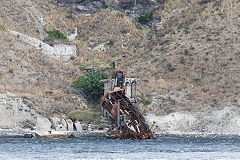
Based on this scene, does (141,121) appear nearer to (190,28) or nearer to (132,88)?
(132,88)

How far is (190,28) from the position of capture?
4294 inches

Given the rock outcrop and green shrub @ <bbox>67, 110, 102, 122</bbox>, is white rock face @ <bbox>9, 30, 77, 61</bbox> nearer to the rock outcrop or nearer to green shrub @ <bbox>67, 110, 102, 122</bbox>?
the rock outcrop

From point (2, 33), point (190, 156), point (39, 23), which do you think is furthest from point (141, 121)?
point (39, 23)

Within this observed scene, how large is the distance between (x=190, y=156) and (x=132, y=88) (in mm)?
30965

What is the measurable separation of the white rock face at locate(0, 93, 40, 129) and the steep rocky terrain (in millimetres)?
2188

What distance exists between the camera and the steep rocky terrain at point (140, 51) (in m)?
90.1

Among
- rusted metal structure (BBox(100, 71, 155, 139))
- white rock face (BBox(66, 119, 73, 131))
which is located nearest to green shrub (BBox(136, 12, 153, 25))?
rusted metal structure (BBox(100, 71, 155, 139))

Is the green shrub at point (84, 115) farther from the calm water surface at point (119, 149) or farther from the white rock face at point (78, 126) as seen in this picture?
the calm water surface at point (119, 149)

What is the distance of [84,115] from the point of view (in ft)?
286

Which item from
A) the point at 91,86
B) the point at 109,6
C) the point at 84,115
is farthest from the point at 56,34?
the point at 84,115

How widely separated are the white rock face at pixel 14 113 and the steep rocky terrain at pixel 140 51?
2.19 meters

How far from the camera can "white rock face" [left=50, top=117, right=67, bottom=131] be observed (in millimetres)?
81688

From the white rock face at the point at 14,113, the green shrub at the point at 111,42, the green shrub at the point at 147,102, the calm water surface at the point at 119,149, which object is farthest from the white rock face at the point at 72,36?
the calm water surface at the point at 119,149

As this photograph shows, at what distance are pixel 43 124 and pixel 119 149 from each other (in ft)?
73.0
